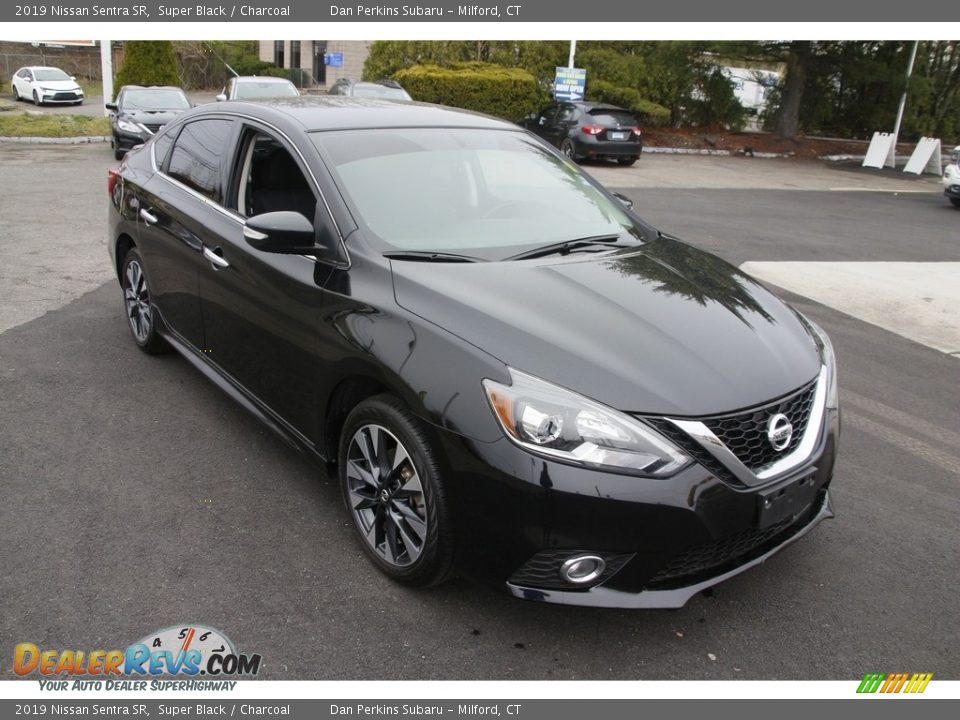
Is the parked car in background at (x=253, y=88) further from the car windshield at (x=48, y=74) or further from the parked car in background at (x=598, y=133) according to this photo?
the car windshield at (x=48, y=74)

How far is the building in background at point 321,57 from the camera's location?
4334 cm

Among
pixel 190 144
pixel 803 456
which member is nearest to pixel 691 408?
pixel 803 456

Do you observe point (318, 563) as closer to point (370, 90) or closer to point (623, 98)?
point (370, 90)

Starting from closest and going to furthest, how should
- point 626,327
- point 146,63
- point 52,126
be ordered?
point 626,327
point 52,126
point 146,63

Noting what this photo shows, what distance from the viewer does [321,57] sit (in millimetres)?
47125

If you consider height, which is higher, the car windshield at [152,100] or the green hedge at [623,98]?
the green hedge at [623,98]

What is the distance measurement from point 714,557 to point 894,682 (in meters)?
0.74

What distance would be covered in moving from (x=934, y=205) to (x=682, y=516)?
16698 millimetres

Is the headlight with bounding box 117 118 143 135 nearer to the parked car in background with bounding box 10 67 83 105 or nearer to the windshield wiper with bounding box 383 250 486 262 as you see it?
the windshield wiper with bounding box 383 250 486 262

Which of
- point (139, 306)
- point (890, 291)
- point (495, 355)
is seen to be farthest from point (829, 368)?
point (890, 291)

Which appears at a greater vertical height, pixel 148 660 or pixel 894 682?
pixel 894 682

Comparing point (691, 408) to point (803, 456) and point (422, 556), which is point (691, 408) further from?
point (422, 556)

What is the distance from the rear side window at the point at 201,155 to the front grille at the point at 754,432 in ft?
9.31

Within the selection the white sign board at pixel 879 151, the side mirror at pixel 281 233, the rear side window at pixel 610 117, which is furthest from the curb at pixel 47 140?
the white sign board at pixel 879 151
